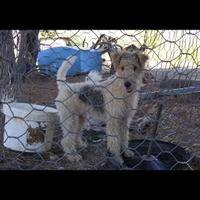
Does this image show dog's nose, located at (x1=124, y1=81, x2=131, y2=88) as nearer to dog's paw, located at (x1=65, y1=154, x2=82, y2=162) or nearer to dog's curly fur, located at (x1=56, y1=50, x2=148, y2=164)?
dog's curly fur, located at (x1=56, y1=50, x2=148, y2=164)

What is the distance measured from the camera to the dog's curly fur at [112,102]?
1828 millimetres

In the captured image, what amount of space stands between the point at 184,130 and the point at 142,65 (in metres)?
0.87

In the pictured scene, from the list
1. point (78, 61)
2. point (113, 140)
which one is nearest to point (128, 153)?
point (113, 140)

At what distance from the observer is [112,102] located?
195 centimetres

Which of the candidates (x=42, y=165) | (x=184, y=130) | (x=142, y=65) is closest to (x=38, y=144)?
(x=42, y=165)

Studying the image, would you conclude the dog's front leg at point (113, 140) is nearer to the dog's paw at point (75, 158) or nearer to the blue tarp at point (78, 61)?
the dog's paw at point (75, 158)

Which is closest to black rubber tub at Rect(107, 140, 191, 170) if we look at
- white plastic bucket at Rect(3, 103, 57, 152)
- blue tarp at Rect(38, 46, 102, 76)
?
white plastic bucket at Rect(3, 103, 57, 152)

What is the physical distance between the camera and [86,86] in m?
2.08

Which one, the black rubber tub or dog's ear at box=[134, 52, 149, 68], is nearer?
the black rubber tub

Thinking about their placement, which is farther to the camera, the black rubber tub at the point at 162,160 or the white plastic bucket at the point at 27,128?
the white plastic bucket at the point at 27,128

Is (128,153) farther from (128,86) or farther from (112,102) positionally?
(128,86)

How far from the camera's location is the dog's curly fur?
1.83 m

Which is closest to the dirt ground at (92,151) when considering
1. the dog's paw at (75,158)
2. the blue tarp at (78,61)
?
the dog's paw at (75,158)

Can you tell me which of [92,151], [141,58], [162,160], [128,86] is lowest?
[92,151]
